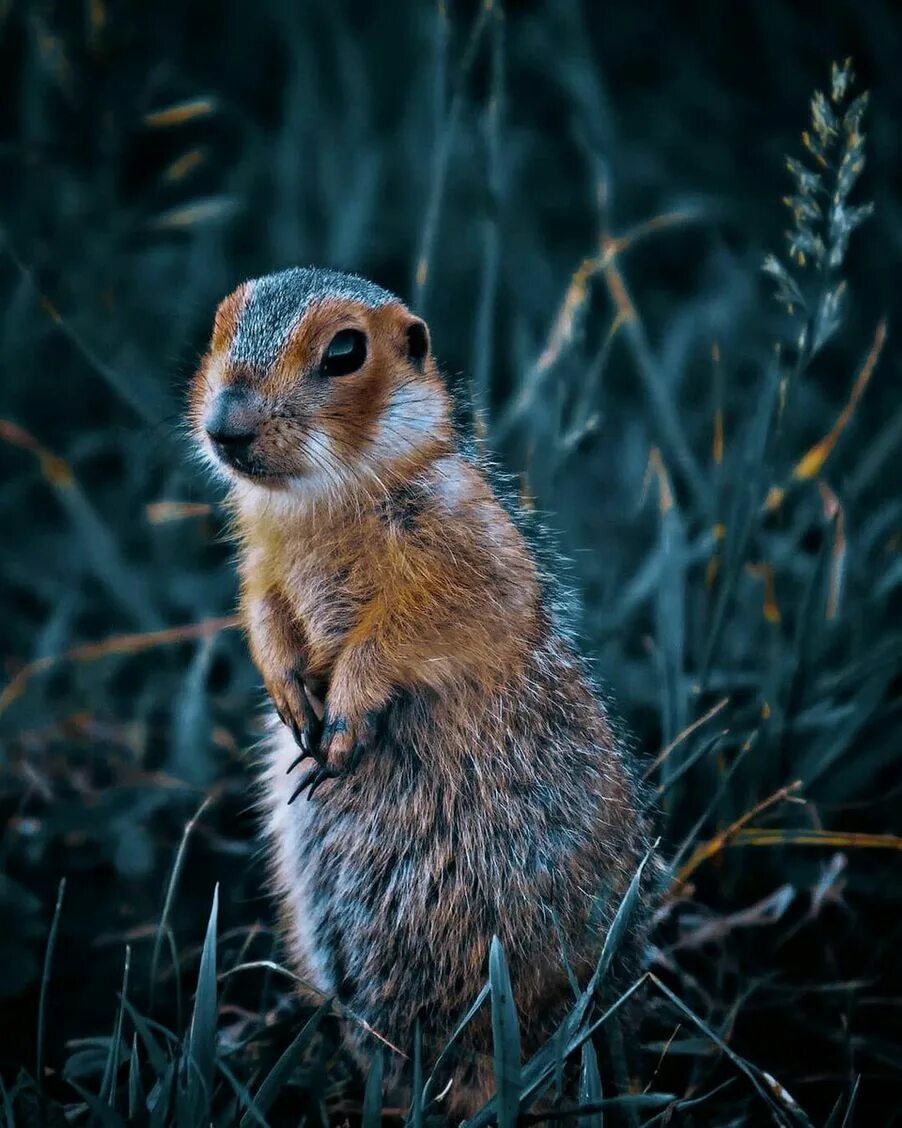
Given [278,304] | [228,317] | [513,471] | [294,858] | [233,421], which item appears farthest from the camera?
[513,471]

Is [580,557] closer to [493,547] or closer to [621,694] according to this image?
[621,694]

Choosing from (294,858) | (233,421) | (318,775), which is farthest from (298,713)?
(233,421)

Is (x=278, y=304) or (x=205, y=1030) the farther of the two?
(x=278, y=304)

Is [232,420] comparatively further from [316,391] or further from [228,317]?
[228,317]

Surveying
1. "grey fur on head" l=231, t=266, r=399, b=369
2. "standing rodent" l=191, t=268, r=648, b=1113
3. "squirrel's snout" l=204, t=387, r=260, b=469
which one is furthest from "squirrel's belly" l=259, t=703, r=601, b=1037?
"grey fur on head" l=231, t=266, r=399, b=369

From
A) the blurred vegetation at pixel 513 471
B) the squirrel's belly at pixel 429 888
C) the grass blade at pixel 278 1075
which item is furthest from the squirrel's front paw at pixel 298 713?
the grass blade at pixel 278 1075

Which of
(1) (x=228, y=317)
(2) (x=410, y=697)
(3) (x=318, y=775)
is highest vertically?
(1) (x=228, y=317)

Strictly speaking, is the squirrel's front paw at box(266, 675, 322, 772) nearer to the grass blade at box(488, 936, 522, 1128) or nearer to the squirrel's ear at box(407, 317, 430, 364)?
the grass blade at box(488, 936, 522, 1128)

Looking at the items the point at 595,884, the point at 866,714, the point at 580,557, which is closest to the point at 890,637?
the point at 866,714

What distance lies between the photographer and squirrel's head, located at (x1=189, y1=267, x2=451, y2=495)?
2383 mm

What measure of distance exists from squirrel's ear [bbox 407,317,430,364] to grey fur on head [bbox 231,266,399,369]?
0.08m

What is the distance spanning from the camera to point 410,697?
2.50 meters

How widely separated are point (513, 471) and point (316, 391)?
155 centimetres

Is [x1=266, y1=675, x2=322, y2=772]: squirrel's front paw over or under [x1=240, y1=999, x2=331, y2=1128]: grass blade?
over
